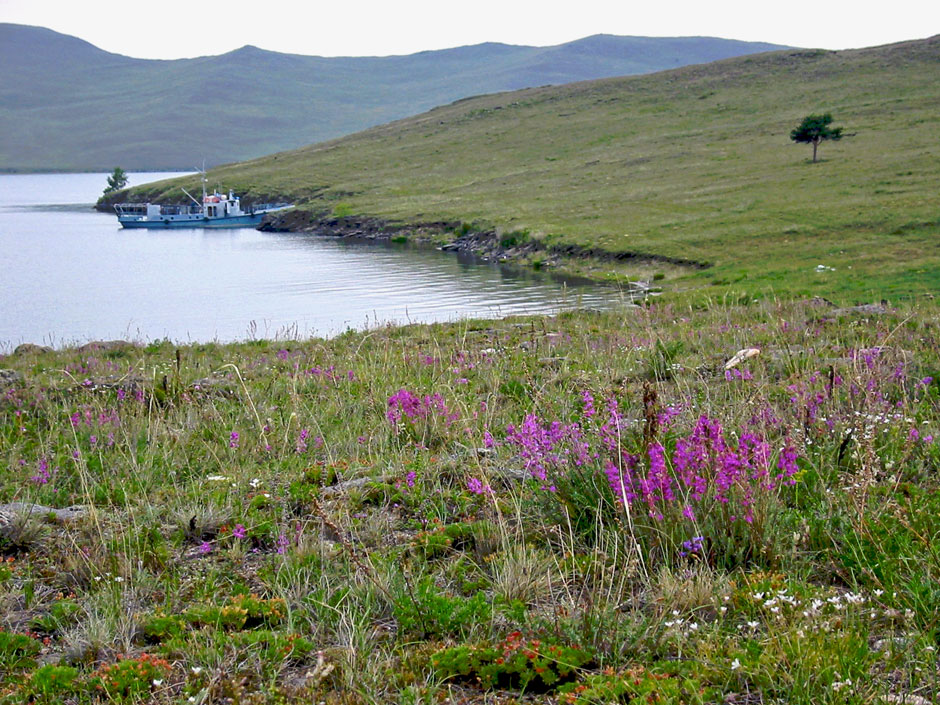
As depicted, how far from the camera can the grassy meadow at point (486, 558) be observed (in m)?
3.23

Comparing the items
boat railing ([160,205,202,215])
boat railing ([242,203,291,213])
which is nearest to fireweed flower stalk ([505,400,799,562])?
boat railing ([242,203,291,213])

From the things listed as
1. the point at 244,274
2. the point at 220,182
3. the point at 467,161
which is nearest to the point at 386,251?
the point at 244,274

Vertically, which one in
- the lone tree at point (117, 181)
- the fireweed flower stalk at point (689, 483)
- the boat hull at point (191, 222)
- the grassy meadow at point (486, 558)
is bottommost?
the grassy meadow at point (486, 558)

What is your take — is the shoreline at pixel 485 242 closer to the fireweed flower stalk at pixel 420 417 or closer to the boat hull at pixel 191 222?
the boat hull at pixel 191 222

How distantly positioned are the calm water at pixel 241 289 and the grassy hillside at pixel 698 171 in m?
5.32

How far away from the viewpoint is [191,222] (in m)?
78.1

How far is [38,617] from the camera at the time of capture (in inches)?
153

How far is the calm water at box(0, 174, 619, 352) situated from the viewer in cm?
2520

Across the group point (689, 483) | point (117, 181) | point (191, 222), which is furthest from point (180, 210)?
point (689, 483)

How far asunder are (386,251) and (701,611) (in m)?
47.0

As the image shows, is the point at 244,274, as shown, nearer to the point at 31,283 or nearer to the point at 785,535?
the point at 31,283

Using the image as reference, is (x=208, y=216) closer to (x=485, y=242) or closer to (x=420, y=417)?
(x=485, y=242)

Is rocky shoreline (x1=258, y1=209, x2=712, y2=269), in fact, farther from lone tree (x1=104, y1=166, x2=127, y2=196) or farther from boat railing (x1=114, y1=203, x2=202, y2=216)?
lone tree (x1=104, y1=166, x2=127, y2=196)

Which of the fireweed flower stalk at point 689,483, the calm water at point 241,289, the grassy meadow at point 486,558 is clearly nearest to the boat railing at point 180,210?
the calm water at point 241,289
